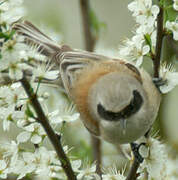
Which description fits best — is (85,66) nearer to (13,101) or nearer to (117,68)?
(117,68)

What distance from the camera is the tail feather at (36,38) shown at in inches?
140

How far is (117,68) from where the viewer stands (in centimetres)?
388

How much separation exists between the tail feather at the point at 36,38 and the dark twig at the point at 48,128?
0.75 metres

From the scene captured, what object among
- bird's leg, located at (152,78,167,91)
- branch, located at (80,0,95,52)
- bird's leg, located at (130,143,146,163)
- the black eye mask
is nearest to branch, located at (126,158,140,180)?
bird's leg, located at (130,143,146,163)

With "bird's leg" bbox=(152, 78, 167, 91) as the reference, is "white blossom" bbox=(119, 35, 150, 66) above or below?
above

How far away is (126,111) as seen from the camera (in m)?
3.42

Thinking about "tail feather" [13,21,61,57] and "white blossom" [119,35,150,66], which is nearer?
"white blossom" [119,35,150,66]

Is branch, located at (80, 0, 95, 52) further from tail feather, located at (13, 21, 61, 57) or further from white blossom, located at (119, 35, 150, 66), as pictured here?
white blossom, located at (119, 35, 150, 66)

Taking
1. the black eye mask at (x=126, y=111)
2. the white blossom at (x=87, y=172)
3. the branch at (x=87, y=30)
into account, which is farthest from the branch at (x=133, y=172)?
the branch at (x=87, y=30)

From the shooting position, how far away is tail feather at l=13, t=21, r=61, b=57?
3.55 m

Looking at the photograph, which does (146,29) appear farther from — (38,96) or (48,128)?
(48,128)

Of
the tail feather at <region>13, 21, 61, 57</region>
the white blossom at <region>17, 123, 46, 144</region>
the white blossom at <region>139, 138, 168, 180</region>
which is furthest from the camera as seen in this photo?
the tail feather at <region>13, 21, 61, 57</region>

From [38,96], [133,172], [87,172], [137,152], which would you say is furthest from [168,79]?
[38,96]

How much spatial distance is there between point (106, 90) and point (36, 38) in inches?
29.1
